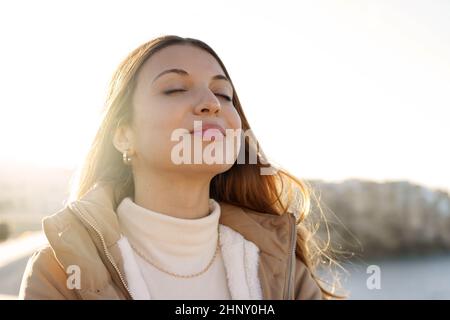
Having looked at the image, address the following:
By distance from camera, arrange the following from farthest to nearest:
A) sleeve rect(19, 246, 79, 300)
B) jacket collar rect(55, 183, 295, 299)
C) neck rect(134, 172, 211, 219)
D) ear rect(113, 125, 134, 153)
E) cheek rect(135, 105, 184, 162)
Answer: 1. ear rect(113, 125, 134, 153)
2. neck rect(134, 172, 211, 219)
3. cheek rect(135, 105, 184, 162)
4. jacket collar rect(55, 183, 295, 299)
5. sleeve rect(19, 246, 79, 300)

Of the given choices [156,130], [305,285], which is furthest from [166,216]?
[305,285]

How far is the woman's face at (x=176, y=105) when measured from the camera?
2410 mm

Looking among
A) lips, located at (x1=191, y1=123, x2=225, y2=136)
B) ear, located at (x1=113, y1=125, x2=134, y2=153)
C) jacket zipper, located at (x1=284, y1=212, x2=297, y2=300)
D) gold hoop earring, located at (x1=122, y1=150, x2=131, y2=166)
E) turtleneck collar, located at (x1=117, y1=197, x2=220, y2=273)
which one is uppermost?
lips, located at (x1=191, y1=123, x2=225, y2=136)

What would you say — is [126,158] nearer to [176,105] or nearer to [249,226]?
[176,105]

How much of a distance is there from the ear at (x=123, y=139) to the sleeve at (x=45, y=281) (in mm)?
666

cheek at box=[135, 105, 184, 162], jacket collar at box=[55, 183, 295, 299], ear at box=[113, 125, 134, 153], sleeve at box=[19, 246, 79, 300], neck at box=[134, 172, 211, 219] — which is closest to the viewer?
sleeve at box=[19, 246, 79, 300]

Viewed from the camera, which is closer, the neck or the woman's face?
the woman's face

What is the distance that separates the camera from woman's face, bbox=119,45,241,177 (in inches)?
94.9

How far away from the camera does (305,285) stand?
2637 millimetres

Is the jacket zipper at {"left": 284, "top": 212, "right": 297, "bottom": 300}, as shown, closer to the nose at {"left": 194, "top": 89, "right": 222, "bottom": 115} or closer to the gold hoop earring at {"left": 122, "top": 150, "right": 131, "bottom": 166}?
the nose at {"left": 194, "top": 89, "right": 222, "bottom": 115}

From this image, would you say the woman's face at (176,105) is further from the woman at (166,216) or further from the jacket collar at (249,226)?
the jacket collar at (249,226)

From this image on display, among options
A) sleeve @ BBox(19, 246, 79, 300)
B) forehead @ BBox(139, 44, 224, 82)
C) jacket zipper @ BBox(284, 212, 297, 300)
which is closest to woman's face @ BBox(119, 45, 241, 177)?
forehead @ BBox(139, 44, 224, 82)

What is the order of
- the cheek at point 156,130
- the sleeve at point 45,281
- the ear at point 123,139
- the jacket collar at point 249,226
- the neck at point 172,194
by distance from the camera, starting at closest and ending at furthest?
1. the sleeve at point 45,281
2. the jacket collar at point 249,226
3. the cheek at point 156,130
4. the neck at point 172,194
5. the ear at point 123,139

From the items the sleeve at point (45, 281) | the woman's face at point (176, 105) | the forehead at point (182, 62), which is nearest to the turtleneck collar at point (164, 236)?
the woman's face at point (176, 105)
